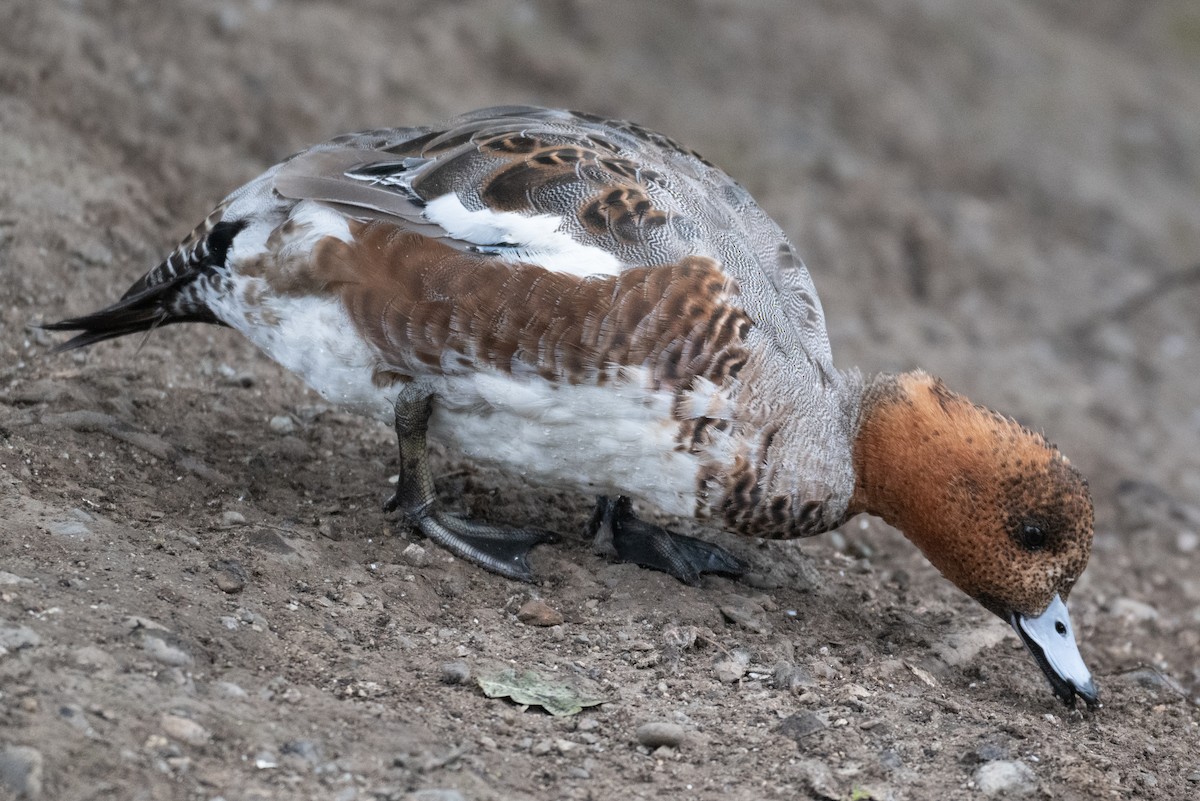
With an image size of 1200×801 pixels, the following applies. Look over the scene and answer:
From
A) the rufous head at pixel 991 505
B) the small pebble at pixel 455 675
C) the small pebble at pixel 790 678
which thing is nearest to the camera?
the small pebble at pixel 455 675

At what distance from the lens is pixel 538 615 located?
12.1ft

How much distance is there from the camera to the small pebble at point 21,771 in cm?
239

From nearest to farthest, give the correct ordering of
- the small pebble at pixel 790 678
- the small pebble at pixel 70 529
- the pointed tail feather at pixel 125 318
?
1. the small pebble at pixel 70 529
2. the small pebble at pixel 790 678
3. the pointed tail feather at pixel 125 318

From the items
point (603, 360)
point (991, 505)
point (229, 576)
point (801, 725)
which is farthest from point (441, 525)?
point (991, 505)

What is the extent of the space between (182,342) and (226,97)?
1.94 m

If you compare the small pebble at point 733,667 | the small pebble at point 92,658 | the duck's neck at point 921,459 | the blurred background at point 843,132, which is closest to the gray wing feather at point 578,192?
the duck's neck at point 921,459

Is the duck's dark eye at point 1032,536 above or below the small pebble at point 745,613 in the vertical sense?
above

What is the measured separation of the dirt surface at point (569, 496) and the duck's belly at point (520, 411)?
0.38 metres

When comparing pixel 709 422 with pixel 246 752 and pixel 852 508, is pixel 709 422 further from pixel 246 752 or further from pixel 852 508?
pixel 246 752

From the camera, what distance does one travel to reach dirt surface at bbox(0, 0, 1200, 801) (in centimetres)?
295

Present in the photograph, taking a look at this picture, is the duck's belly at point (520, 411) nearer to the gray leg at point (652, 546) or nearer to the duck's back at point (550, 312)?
the duck's back at point (550, 312)

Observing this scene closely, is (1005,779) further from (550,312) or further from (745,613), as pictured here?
(550,312)

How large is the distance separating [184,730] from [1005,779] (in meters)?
1.88

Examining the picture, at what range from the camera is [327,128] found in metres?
6.64
